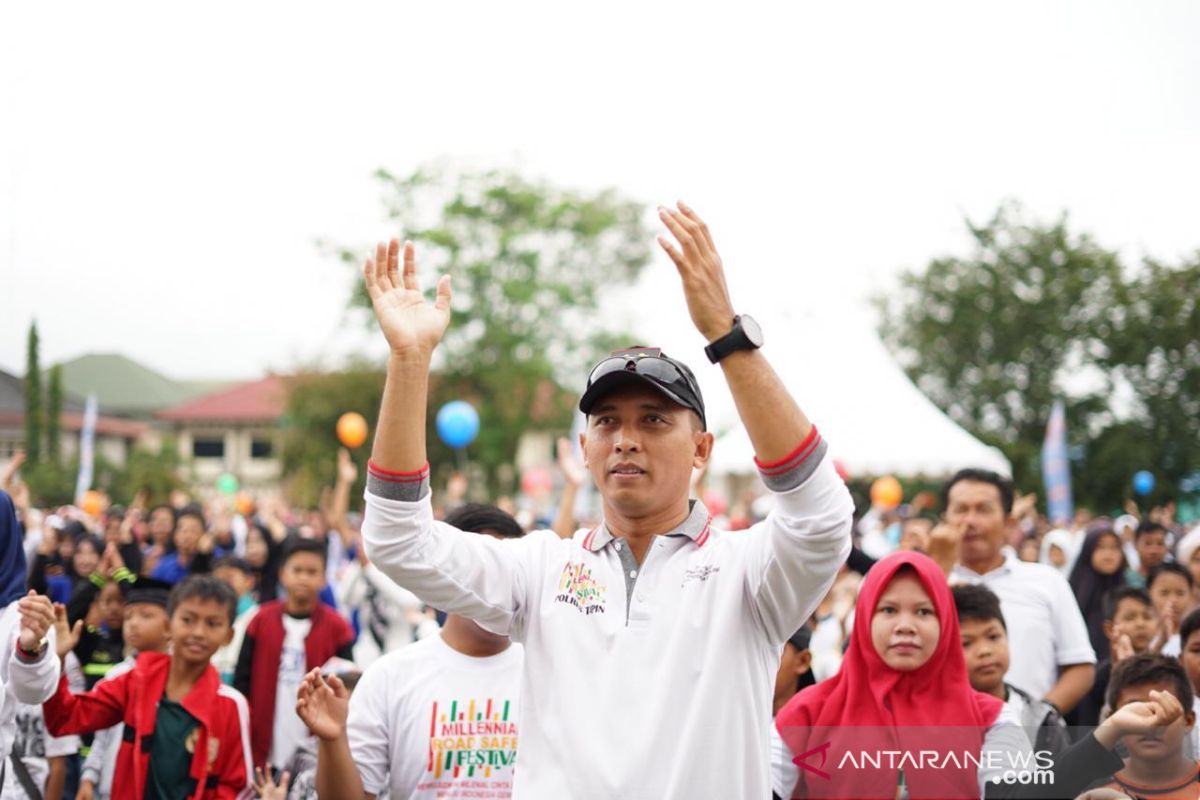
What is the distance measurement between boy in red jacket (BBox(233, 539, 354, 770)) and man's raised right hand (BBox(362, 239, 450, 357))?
3.49 meters

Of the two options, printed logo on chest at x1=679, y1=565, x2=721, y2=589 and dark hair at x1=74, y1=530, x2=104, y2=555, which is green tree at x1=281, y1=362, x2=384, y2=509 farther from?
printed logo on chest at x1=679, y1=565, x2=721, y2=589

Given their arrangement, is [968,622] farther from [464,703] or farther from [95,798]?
[95,798]

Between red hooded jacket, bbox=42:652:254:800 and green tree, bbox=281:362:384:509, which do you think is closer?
red hooded jacket, bbox=42:652:254:800

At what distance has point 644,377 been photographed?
2.37 meters

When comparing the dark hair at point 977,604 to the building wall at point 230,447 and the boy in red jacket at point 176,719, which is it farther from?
the building wall at point 230,447

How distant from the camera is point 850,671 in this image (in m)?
3.51

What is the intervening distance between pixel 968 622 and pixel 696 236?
250 cm

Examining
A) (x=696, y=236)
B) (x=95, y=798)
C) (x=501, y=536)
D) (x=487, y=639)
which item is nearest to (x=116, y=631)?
(x=95, y=798)

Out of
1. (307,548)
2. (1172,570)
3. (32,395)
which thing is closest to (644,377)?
(307,548)

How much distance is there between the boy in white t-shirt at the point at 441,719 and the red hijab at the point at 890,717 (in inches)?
32.3

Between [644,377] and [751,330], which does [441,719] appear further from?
[751,330]

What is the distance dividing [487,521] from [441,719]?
→ 95cm

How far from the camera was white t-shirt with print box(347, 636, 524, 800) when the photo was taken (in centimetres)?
339

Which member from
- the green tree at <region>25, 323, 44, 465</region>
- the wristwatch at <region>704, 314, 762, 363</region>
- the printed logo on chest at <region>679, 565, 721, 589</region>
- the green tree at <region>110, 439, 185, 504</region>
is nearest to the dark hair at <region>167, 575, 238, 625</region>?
the green tree at <region>25, 323, 44, 465</region>
